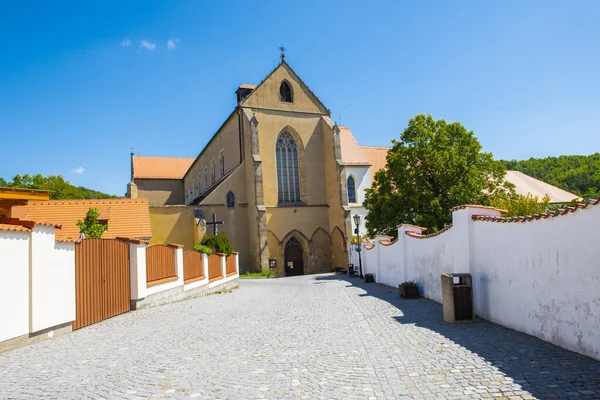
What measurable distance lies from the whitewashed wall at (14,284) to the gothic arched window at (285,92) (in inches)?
1213

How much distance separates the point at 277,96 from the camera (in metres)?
37.0

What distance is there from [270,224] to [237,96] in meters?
11.9

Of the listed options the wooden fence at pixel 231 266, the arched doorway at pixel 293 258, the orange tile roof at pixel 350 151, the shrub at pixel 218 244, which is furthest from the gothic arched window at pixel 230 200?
the orange tile roof at pixel 350 151

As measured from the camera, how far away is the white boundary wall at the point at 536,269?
6363mm

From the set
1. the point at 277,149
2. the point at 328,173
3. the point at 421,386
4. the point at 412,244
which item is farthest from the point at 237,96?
the point at 421,386

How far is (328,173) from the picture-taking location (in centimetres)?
3756

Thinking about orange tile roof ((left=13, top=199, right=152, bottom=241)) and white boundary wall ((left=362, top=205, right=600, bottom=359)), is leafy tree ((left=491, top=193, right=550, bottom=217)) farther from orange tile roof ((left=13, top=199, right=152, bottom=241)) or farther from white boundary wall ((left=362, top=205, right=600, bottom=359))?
orange tile roof ((left=13, top=199, right=152, bottom=241))

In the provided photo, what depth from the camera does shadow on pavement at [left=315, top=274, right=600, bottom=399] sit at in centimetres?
514

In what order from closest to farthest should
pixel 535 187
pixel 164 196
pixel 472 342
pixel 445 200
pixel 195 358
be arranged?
pixel 195 358 < pixel 472 342 < pixel 445 200 < pixel 535 187 < pixel 164 196

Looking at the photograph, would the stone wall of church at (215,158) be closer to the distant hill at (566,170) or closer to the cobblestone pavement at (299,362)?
the cobblestone pavement at (299,362)

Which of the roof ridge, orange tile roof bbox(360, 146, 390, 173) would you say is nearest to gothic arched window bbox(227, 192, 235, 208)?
orange tile roof bbox(360, 146, 390, 173)

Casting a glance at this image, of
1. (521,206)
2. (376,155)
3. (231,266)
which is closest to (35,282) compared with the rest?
(231,266)

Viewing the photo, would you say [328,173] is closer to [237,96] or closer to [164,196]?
[237,96]

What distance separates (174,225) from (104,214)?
6.05 metres
